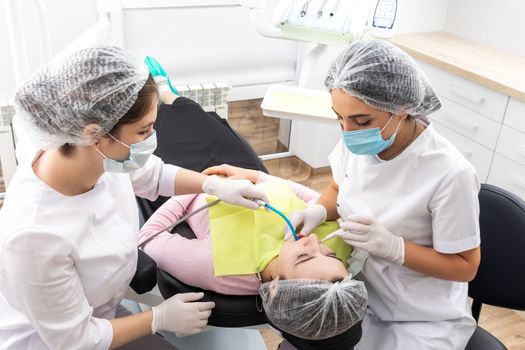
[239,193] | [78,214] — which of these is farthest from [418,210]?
[78,214]

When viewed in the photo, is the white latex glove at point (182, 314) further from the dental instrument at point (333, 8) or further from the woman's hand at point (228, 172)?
the dental instrument at point (333, 8)

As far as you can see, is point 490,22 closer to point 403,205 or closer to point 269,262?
point 403,205

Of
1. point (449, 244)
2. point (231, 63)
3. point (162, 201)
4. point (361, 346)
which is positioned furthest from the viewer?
point (231, 63)

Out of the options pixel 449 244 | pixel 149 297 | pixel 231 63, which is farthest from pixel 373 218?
pixel 231 63

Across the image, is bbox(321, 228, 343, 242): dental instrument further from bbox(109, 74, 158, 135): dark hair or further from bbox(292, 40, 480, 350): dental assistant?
bbox(109, 74, 158, 135): dark hair

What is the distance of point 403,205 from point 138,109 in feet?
2.18

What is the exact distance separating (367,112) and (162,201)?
2.57ft

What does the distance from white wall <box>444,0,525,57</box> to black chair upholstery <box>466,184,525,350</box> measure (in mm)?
1637

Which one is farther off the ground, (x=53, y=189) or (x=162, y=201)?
(x=53, y=189)

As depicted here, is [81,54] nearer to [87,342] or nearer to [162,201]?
[87,342]

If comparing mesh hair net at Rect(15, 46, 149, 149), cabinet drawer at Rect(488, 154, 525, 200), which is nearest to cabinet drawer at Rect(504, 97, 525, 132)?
cabinet drawer at Rect(488, 154, 525, 200)

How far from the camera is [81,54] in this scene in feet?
3.49

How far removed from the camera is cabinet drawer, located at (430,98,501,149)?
239 centimetres

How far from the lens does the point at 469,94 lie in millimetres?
2447
